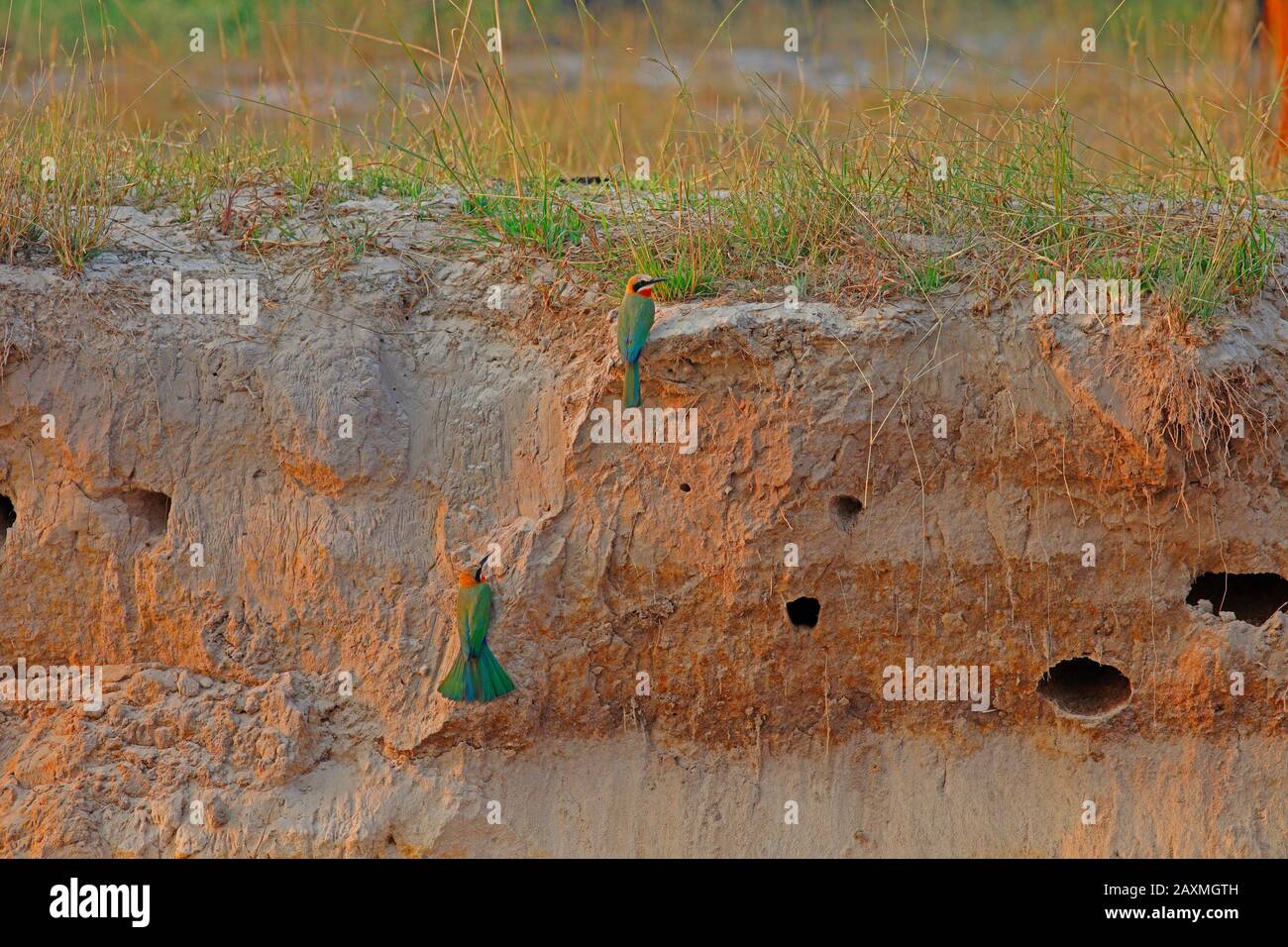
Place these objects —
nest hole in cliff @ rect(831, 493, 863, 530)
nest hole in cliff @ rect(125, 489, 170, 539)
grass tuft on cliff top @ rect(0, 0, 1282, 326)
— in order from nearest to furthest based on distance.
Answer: nest hole in cliff @ rect(831, 493, 863, 530)
grass tuft on cliff top @ rect(0, 0, 1282, 326)
nest hole in cliff @ rect(125, 489, 170, 539)

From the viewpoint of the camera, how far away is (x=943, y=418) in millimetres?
3932

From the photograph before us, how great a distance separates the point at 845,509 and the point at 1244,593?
4.09 feet

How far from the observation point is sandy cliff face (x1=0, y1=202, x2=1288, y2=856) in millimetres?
3912

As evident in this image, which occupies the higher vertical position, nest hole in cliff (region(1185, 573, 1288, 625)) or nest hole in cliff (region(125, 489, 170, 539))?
nest hole in cliff (region(125, 489, 170, 539))

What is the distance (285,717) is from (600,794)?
0.96 meters

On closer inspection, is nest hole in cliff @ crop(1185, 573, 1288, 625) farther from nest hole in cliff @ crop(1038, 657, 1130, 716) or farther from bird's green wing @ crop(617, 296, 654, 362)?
bird's green wing @ crop(617, 296, 654, 362)

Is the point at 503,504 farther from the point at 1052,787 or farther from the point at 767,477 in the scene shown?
the point at 1052,787

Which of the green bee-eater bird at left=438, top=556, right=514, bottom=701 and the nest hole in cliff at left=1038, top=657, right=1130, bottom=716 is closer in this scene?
the green bee-eater bird at left=438, top=556, right=514, bottom=701

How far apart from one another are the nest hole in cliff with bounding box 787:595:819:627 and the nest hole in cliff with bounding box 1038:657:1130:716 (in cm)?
70

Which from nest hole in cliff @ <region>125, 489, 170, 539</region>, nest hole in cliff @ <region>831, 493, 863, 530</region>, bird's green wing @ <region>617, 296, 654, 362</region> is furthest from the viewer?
nest hole in cliff @ <region>125, 489, 170, 539</region>

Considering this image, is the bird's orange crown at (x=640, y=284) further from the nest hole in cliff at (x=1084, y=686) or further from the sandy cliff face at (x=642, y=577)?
the nest hole in cliff at (x=1084, y=686)

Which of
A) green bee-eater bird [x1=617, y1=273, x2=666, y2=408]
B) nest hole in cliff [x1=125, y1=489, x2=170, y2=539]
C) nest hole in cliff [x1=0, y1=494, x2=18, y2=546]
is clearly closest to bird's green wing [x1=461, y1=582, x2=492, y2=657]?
green bee-eater bird [x1=617, y1=273, x2=666, y2=408]

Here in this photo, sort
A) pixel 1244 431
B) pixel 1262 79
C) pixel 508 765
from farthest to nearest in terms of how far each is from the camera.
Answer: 1. pixel 1262 79
2. pixel 508 765
3. pixel 1244 431

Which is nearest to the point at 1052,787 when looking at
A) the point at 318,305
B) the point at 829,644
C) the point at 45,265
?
the point at 829,644
